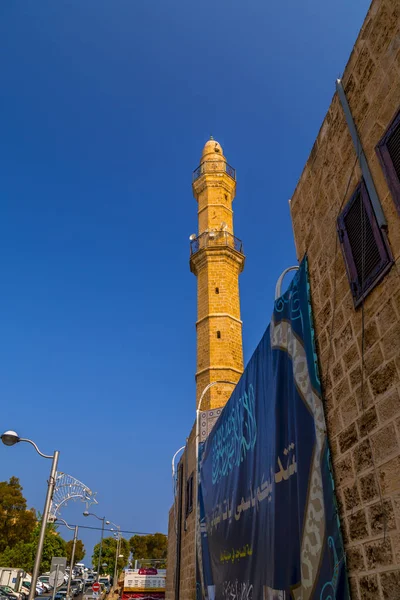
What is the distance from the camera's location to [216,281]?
17625mm

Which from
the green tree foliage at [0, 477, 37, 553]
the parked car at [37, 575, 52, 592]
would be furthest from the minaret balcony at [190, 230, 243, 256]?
the parked car at [37, 575, 52, 592]

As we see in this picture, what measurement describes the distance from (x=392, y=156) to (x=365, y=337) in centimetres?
117

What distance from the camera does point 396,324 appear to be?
2.55 m

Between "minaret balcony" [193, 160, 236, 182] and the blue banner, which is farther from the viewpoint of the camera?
"minaret balcony" [193, 160, 236, 182]

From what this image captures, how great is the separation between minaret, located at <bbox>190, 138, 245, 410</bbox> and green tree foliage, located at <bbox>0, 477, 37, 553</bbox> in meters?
21.4

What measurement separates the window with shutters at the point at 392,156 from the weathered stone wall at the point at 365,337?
0.22 feet

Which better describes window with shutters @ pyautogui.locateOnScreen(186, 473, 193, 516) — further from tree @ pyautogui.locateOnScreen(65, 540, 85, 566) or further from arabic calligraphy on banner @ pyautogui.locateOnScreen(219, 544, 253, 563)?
tree @ pyautogui.locateOnScreen(65, 540, 85, 566)

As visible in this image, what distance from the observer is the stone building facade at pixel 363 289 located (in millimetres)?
2475

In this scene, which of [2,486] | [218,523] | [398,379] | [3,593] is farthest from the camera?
[2,486]

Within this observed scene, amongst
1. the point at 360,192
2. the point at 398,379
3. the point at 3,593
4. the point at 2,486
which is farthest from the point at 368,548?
the point at 2,486

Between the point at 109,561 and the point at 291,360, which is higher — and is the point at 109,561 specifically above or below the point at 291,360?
above

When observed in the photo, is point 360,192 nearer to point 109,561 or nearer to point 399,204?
point 399,204

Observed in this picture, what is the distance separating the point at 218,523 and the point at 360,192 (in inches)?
189

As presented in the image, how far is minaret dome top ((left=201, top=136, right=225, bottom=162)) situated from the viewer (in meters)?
22.6
